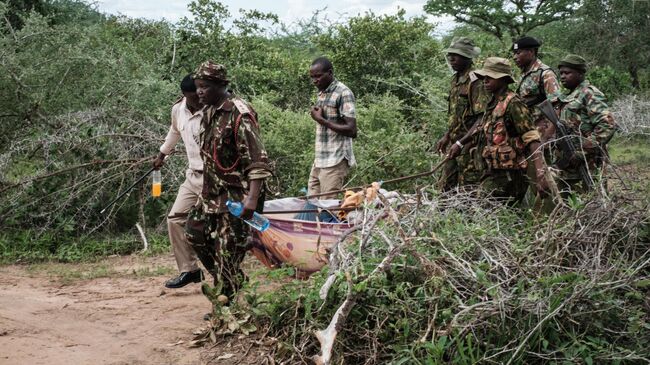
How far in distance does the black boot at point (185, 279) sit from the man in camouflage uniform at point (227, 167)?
910 mm

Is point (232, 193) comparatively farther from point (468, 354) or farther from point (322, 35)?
point (322, 35)

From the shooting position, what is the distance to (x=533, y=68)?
22.0 ft

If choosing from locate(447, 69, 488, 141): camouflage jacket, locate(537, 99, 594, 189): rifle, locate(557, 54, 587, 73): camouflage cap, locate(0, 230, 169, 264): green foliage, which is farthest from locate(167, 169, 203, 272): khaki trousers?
locate(557, 54, 587, 73): camouflage cap

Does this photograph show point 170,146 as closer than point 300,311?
No

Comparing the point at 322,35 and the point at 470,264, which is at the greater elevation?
the point at 322,35

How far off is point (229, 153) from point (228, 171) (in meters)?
0.12

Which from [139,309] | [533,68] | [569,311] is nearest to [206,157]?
[139,309]

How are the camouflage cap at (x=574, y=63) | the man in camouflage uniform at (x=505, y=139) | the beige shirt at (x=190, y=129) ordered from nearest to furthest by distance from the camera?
the man in camouflage uniform at (x=505, y=139), the beige shirt at (x=190, y=129), the camouflage cap at (x=574, y=63)

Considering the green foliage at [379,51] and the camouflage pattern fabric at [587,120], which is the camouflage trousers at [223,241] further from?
the green foliage at [379,51]

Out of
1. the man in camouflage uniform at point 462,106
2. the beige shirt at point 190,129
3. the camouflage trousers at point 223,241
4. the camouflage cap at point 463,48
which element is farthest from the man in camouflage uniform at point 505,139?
the beige shirt at point 190,129

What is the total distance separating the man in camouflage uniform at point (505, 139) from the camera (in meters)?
5.44

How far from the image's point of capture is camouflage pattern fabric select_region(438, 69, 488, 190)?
6051 mm

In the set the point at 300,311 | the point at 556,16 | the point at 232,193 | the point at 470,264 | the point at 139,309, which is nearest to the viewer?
the point at 470,264

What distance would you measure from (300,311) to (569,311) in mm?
1514
